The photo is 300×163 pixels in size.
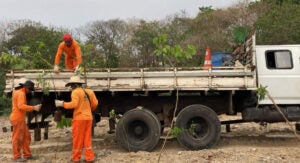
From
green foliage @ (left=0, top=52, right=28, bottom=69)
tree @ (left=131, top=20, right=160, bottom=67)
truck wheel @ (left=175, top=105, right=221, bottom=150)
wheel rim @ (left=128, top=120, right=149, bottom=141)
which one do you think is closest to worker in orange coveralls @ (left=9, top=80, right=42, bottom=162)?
green foliage @ (left=0, top=52, right=28, bottom=69)

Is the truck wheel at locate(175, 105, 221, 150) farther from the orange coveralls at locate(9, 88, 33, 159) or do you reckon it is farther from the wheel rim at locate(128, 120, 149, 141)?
the orange coveralls at locate(9, 88, 33, 159)

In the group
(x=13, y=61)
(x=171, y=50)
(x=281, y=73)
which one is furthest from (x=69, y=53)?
(x=281, y=73)

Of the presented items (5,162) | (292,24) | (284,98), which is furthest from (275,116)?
(292,24)

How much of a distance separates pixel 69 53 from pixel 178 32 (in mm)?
19864

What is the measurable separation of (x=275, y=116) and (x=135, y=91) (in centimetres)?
312

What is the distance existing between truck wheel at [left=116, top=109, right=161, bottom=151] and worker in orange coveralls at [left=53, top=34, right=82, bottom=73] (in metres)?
1.61

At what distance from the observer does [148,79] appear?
9.70 m

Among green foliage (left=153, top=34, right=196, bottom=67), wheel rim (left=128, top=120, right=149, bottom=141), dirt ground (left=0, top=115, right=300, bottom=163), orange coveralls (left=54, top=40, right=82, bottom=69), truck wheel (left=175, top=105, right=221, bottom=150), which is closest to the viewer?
green foliage (left=153, top=34, right=196, bottom=67)

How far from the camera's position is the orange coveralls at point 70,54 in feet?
32.9

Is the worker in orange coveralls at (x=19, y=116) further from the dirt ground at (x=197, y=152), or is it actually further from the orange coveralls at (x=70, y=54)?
the orange coveralls at (x=70, y=54)

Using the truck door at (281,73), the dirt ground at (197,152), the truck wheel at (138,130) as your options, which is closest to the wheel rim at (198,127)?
the dirt ground at (197,152)

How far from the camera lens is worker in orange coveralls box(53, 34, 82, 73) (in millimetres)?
9953

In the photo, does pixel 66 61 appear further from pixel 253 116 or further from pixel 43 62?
pixel 253 116

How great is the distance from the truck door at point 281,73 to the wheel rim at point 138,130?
2653mm
